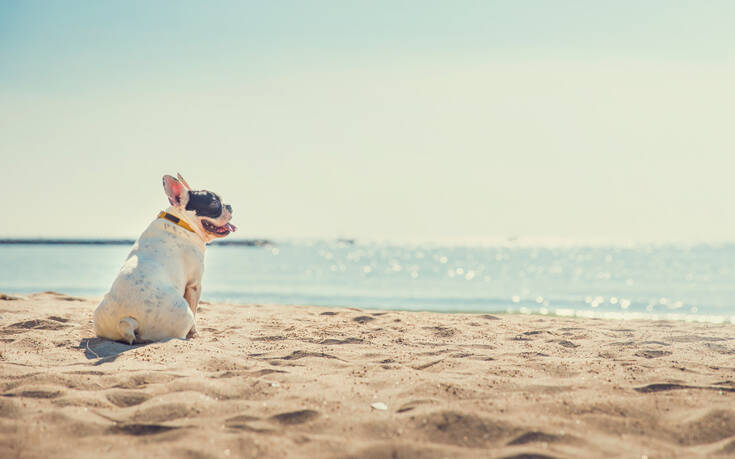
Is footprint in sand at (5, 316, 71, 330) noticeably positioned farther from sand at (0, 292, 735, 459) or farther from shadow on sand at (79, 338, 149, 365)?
shadow on sand at (79, 338, 149, 365)

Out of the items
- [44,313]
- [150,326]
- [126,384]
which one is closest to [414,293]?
[44,313]

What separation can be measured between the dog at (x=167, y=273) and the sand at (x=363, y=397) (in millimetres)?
236

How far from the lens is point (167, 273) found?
18.4ft

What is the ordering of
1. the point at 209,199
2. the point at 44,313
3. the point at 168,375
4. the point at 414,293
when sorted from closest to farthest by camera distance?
the point at 168,375 → the point at 209,199 → the point at 44,313 → the point at 414,293

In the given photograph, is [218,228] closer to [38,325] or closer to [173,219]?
[173,219]

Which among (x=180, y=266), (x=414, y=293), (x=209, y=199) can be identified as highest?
(x=209, y=199)

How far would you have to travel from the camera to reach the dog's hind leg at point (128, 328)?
17.2 feet

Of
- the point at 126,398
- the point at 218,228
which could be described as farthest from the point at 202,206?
the point at 126,398

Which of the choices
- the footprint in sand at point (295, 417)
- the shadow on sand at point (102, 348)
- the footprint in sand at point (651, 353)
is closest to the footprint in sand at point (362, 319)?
the shadow on sand at point (102, 348)

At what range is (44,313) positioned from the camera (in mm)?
7578

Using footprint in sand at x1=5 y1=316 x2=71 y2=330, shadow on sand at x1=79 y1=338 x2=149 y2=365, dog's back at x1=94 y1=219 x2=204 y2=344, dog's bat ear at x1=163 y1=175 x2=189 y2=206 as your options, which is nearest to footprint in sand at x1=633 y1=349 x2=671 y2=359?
dog's back at x1=94 y1=219 x2=204 y2=344

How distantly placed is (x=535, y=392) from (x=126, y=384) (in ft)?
8.68

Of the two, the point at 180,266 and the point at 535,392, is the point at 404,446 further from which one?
the point at 180,266

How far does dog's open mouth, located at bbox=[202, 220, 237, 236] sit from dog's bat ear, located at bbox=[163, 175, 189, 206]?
0.34 metres
